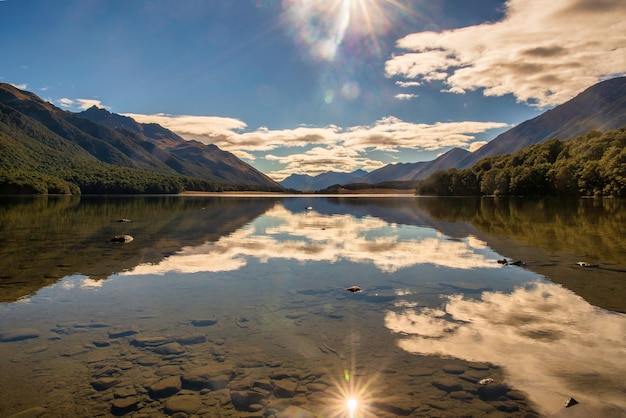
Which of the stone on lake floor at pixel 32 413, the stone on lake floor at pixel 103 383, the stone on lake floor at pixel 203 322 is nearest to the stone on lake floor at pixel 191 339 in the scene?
the stone on lake floor at pixel 203 322

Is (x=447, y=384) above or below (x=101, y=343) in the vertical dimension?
above

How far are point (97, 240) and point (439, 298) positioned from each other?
37.5 metres

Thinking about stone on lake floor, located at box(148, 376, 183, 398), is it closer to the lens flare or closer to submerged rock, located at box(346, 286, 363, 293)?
the lens flare

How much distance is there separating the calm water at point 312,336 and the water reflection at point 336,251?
0.39m

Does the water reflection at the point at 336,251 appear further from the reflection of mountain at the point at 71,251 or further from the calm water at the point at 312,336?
the reflection of mountain at the point at 71,251

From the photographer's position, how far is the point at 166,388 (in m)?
11.1

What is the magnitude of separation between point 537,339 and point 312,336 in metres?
8.63

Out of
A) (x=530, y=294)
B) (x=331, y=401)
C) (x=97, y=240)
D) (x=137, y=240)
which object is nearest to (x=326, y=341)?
(x=331, y=401)

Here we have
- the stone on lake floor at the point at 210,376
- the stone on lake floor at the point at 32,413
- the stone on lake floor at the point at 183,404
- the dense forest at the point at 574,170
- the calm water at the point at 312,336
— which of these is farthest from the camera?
the dense forest at the point at 574,170

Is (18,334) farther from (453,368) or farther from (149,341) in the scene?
(453,368)

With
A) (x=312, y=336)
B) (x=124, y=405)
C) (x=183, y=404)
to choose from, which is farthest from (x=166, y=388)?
(x=312, y=336)

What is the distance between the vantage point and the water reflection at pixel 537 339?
11.1 metres

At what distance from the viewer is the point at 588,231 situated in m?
46.8

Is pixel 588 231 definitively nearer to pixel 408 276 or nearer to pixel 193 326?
pixel 408 276
